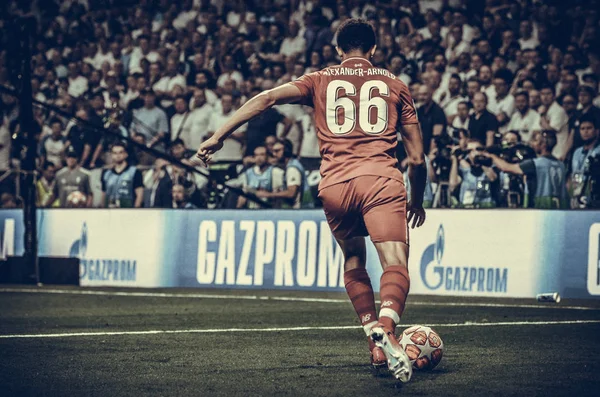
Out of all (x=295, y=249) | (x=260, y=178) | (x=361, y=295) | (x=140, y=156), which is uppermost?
(x=140, y=156)

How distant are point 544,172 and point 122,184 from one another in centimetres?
650

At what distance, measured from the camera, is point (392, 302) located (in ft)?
22.0

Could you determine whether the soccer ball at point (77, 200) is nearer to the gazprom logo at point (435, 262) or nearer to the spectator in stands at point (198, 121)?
the spectator in stands at point (198, 121)

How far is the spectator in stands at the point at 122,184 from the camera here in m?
17.4

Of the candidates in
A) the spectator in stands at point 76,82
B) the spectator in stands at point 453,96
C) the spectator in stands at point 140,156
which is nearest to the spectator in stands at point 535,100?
the spectator in stands at point 453,96

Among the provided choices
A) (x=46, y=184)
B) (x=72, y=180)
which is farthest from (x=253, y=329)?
(x=46, y=184)

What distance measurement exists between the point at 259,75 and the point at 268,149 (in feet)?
12.1

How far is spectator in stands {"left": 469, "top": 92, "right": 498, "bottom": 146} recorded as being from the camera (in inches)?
617

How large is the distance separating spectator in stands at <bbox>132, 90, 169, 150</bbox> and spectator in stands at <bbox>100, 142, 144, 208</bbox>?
1713 mm

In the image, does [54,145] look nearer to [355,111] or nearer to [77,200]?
[77,200]

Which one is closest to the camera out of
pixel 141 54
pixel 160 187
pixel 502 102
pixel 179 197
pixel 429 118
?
pixel 429 118

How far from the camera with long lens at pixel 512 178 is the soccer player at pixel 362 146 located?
7608 mm

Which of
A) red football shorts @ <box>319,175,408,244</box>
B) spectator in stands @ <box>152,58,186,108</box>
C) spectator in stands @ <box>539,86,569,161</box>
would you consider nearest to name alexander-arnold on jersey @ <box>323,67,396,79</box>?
red football shorts @ <box>319,175,408,244</box>

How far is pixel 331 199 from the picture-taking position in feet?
23.1
